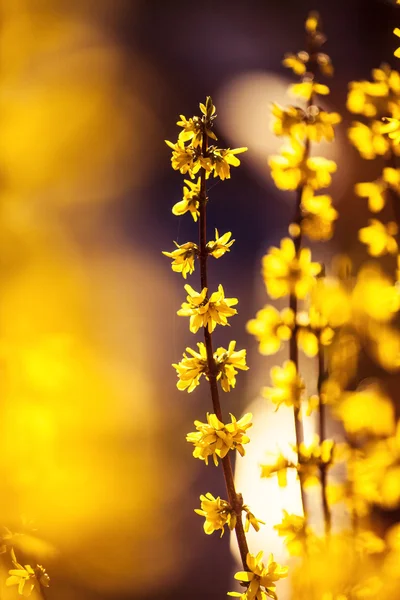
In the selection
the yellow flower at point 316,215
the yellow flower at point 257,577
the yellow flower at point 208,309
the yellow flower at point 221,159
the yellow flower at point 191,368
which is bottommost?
the yellow flower at point 257,577

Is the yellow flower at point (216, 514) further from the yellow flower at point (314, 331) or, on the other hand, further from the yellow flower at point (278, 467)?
the yellow flower at point (314, 331)

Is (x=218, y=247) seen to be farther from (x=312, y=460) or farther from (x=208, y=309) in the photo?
(x=312, y=460)

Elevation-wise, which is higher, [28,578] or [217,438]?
[217,438]

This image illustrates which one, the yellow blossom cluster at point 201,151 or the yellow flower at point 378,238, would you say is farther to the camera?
the yellow flower at point 378,238

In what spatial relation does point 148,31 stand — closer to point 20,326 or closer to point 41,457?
point 20,326

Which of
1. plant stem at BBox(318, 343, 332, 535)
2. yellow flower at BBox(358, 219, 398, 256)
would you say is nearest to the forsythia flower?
plant stem at BBox(318, 343, 332, 535)

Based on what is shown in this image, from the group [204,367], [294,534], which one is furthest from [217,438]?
[294,534]

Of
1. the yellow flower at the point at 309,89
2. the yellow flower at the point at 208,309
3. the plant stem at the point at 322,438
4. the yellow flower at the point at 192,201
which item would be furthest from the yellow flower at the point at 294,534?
the yellow flower at the point at 309,89
